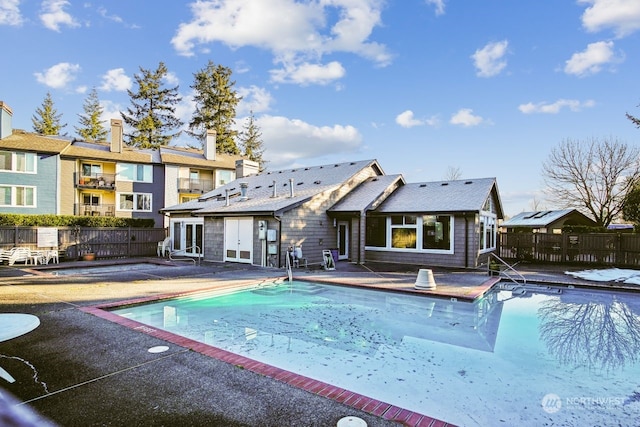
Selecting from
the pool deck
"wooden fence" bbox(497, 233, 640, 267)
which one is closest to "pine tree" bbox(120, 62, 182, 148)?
the pool deck

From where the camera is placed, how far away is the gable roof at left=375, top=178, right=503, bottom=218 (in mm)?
13398

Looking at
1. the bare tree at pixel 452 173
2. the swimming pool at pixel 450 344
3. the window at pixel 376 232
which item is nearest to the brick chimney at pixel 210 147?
the window at pixel 376 232

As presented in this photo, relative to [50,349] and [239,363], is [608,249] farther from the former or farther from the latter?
[50,349]

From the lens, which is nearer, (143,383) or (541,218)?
(143,383)

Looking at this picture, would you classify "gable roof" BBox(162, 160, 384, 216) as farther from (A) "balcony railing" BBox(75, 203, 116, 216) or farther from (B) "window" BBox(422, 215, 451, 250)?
(A) "balcony railing" BBox(75, 203, 116, 216)

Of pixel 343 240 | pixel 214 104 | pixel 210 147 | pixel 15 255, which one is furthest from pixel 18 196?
pixel 343 240

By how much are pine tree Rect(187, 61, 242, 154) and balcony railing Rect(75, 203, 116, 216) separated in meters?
14.7

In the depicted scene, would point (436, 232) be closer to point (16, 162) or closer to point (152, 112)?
point (16, 162)

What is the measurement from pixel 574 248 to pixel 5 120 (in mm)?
33503

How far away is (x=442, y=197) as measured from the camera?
14625 millimetres

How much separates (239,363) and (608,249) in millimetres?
16507

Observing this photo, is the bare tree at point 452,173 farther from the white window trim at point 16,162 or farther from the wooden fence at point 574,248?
the white window trim at point 16,162

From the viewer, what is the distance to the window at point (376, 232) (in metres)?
15.3

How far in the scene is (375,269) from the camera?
1301 centimetres
